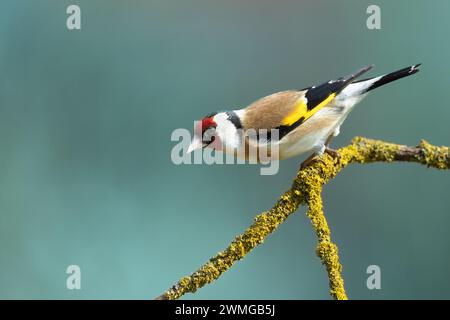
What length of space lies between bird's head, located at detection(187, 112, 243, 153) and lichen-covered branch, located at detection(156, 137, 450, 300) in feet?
1.67

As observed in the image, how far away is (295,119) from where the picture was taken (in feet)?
8.92

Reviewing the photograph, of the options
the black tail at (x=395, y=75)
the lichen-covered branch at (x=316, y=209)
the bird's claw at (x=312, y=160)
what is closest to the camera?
the lichen-covered branch at (x=316, y=209)

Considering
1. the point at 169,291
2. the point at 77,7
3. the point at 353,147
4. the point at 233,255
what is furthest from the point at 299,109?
the point at 77,7

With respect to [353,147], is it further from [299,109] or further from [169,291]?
[169,291]

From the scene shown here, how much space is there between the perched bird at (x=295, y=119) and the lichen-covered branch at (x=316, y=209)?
209 millimetres

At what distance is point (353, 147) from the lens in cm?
246

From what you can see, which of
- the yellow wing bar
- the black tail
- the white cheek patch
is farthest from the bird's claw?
the black tail

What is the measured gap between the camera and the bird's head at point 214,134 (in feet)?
8.73

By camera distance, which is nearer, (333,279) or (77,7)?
(333,279)

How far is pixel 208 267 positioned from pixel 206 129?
99 centimetres

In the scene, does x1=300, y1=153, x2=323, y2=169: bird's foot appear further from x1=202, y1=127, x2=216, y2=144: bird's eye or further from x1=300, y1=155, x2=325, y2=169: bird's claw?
x1=202, y1=127, x2=216, y2=144: bird's eye

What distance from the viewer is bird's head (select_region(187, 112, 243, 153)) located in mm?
2662

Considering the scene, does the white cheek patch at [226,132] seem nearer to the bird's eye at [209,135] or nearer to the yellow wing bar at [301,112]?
the bird's eye at [209,135]

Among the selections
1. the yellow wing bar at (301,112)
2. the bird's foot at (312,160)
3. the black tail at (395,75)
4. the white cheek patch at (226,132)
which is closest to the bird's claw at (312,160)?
the bird's foot at (312,160)
